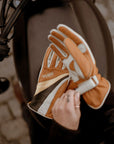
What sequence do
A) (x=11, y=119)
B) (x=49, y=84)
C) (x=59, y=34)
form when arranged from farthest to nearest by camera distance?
(x=11, y=119)
(x=49, y=84)
(x=59, y=34)

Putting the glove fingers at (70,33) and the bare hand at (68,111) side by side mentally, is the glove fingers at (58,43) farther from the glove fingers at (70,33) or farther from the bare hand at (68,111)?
the bare hand at (68,111)

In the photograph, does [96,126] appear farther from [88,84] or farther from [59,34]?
[59,34]

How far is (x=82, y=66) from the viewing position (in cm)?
59

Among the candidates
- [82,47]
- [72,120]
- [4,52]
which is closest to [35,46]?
[4,52]

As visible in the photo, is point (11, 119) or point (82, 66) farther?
point (11, 119)

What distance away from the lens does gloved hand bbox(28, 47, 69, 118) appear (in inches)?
29.8

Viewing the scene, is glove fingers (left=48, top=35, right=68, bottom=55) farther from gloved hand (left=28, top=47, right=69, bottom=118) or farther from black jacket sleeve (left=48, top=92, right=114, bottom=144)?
black jacket sleeve (left=48, top=92, right=114, bottom=144)

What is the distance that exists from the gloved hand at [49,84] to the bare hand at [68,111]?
0.61ft

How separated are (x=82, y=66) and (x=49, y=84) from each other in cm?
24

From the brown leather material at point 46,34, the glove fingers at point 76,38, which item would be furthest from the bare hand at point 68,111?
the brown leather material at point 46,34

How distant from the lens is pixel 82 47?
0.63 meters

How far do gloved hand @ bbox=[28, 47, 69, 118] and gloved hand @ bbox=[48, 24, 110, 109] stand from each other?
0.09 metres

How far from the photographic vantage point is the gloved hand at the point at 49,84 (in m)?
0.76

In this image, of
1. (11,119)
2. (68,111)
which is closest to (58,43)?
(68,111)
